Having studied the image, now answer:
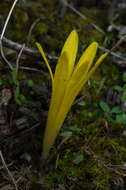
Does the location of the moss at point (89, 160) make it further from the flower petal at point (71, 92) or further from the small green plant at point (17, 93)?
the small green plant at point (17, 93)

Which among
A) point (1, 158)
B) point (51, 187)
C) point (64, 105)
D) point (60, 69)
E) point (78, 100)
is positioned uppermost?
point (60, 69)

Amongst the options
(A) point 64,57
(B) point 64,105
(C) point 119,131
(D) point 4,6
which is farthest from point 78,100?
(D) point 4,6

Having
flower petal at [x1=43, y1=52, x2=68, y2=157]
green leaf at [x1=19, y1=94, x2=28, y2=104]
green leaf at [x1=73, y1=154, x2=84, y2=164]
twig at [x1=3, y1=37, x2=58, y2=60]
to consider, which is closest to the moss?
green leaf at [x1=73, y1=154, x2=84, y2=164]

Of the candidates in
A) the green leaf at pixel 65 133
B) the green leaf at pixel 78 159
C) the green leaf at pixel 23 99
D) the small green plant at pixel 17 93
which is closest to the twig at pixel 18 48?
the small green plant at pixel 17 93

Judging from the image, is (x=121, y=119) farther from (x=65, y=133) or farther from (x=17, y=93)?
(x=17, y=93)

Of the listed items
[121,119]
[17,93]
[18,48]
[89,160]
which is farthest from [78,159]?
[18,48]

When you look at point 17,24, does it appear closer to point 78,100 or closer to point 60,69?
point 78,100

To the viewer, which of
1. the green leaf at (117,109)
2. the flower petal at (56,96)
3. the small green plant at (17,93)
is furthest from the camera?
the green leaf at (117,109)

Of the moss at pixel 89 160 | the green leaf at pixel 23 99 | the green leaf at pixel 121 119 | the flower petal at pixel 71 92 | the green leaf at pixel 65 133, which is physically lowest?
the moss at pixel 89 160
